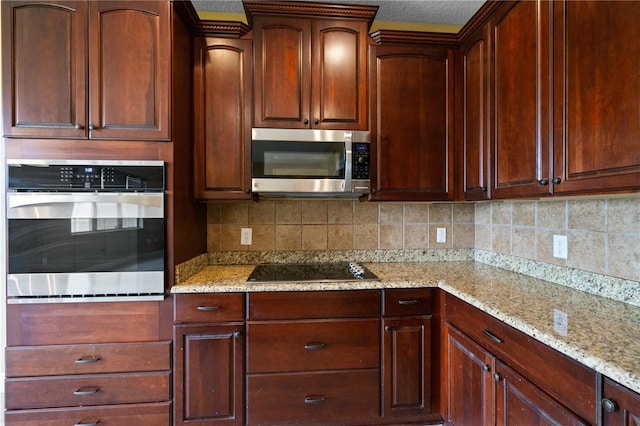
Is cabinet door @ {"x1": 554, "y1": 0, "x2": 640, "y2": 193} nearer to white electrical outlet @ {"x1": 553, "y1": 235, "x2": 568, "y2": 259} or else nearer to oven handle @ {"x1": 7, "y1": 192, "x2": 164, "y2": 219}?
white electrical outlet @ {"x1": 553, "y1": 235, "x2": 568, "y2": 259}

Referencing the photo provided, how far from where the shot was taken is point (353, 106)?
70.9 inches

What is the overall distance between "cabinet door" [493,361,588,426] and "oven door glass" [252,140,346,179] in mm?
1201

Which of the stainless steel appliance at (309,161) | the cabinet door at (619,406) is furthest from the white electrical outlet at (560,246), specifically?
the stainless steel appliance at (309,161)

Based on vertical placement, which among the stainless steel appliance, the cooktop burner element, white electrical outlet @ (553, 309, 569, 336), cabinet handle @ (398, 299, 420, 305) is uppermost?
the stainless steel appliance

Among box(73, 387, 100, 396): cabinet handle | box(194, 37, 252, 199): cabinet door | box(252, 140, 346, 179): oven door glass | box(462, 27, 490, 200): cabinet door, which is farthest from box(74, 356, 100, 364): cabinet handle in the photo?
box(462, 27, 490, 200): cabinet door

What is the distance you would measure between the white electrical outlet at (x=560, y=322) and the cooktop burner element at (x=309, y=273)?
78 centimetres

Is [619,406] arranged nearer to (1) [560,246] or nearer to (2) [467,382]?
(2) [467,382]

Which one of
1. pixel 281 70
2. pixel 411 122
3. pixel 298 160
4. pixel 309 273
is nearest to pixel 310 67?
pixel 281 70

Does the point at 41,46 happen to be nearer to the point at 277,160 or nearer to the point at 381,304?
the point at 277,160

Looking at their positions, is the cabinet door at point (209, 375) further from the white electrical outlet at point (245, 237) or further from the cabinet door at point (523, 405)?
the cabinet door at point (523, 405)

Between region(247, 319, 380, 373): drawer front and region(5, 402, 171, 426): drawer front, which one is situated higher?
region(247, 319, 380, 373): drawer front

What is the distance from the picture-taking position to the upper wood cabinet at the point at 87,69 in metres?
1.43

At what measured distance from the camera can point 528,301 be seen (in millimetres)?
1265

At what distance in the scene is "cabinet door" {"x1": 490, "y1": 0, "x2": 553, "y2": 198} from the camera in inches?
48.6
